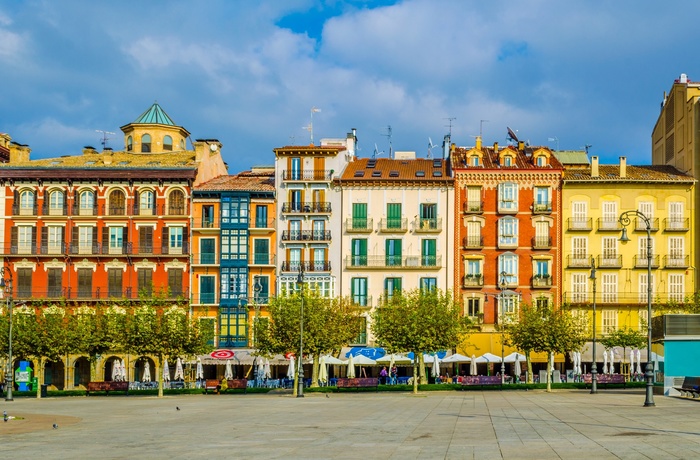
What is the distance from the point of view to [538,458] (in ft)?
79.8

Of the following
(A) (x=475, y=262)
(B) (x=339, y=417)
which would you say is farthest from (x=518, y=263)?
(B) (x=339, y=417)

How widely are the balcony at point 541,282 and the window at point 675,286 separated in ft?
31.9

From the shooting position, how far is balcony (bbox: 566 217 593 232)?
87625 millimetres

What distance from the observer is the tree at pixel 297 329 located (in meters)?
71.3

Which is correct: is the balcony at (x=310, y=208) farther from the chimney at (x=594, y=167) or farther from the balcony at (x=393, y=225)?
the chimney at (x=594, y=167)

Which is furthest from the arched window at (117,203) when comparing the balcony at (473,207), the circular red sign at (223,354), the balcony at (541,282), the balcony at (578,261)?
the balcony at (578,261)

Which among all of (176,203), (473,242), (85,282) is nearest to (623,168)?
(473,242)

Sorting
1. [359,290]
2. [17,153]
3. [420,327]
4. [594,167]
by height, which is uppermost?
[17,153]

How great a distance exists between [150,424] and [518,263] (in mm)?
53676

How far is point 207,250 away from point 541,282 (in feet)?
91.1

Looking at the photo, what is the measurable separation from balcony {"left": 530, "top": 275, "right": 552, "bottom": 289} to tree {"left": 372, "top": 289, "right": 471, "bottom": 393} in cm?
1296

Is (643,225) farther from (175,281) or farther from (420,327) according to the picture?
(175,281)

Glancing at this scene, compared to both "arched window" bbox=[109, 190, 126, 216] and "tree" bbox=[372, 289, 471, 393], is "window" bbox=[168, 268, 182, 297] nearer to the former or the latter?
"arched window" bbox=[109, 190, 126, 216]

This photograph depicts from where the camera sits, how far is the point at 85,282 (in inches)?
3531
